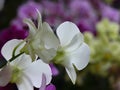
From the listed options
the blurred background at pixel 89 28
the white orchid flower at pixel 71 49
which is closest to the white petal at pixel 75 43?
the white orchid flower at pixel 71 49

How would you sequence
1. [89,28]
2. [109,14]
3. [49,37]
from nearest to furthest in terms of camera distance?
[49,37] → [89,28] → [109,14]

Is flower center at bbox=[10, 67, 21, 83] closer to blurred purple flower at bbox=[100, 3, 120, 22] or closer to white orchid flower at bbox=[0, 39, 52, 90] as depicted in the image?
white orchid flower at bbox=[0, 39, 52, 90]

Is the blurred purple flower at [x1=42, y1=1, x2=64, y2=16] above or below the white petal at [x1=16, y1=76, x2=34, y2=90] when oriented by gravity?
below

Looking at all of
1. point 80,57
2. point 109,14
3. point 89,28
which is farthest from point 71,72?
point 109,14

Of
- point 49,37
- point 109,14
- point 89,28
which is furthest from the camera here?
point 109,14

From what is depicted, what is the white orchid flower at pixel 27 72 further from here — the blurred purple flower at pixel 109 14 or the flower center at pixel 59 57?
the blurred purple flower at pixel 109 14

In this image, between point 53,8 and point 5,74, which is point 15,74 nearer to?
point 5,74

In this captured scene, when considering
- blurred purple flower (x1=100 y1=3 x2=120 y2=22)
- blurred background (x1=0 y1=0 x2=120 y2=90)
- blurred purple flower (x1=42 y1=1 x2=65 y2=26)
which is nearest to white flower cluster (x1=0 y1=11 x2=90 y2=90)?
blurred background (x1=0 y1=0 x2=120 y2=90)

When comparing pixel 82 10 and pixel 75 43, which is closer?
pixel 75 43
